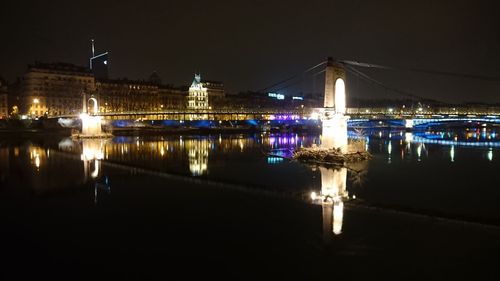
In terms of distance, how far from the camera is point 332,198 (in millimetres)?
17469

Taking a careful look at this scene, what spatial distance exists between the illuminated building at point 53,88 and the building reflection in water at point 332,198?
2975 inches

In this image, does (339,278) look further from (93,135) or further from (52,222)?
(93,135)

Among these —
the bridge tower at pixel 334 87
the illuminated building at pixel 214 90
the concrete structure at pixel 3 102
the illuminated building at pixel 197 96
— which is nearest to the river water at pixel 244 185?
the bridge tower at pixel 334 87

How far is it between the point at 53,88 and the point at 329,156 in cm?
8175

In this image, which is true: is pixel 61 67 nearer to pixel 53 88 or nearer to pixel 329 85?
pixel 53 88

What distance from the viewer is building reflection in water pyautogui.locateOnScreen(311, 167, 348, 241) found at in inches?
521

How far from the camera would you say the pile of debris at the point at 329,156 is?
91.4 ft

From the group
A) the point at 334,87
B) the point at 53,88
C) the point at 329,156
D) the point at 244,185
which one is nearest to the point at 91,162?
the point at 244,185

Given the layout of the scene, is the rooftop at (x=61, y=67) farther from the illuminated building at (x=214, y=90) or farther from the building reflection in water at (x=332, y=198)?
the building reflection in water at (x=332, y=198)

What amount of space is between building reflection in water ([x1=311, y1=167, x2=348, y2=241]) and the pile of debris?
2436mm

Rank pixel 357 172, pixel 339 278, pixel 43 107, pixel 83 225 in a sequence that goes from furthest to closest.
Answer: pixel 43 107 < pixel 357 172 < pixel 83 225 < pixel 339 278

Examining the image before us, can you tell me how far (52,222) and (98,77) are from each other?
101 metres

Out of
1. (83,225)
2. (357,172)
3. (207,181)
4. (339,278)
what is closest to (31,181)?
(207,181)

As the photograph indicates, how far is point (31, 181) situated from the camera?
22.9m
